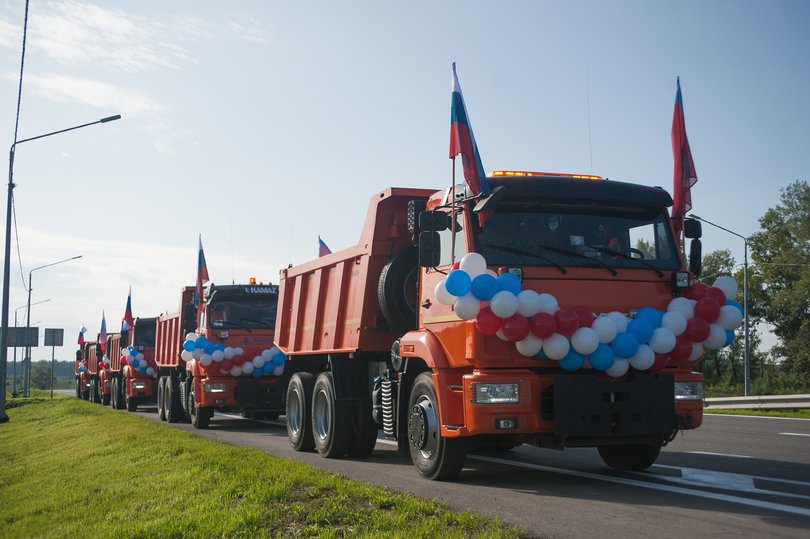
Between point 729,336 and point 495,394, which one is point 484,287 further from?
point 729,336

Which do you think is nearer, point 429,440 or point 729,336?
point 729,336

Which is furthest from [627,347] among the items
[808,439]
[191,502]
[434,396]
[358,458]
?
[808,439]

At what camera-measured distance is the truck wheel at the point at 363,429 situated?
39.3 feet

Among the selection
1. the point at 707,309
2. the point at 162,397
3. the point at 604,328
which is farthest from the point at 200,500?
the point at 162,397

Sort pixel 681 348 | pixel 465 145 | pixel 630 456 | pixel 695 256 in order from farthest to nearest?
1. pixel 630 456
2. pixel 465 145
3. pixel 695 256
4. pixel 681 348

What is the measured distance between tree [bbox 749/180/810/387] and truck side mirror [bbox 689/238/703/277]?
187 ft

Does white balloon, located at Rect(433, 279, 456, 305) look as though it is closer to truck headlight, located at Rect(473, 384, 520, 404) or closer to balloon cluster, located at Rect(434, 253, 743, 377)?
balloon cluster, located at Rect(434, 253, 743, 377)

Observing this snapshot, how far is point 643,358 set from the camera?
7.96 m

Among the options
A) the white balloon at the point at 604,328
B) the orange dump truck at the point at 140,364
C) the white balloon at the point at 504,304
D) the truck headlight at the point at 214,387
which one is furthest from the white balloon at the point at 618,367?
the orange dump truck at the point at 140,364

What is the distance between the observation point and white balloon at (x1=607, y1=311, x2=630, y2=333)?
7.99 m

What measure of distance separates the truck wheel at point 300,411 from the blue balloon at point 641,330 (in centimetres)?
630

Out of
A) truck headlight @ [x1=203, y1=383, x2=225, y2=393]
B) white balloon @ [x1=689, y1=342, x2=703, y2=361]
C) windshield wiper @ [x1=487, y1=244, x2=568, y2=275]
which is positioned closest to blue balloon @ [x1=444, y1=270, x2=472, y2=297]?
windshield wiper @ [x1=487, y1=244, x2=568, y2=275]

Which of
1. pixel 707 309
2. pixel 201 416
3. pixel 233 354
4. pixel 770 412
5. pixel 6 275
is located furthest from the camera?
pixel 6 275

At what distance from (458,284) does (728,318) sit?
2.60 meters
